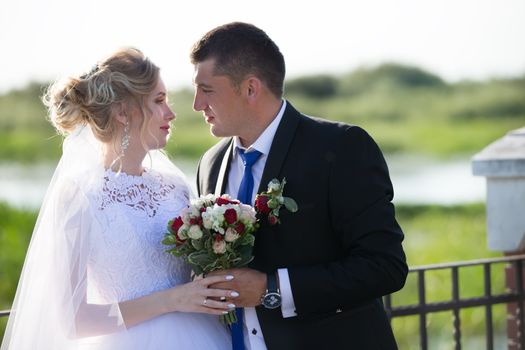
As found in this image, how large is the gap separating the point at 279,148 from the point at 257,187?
188 millimetres

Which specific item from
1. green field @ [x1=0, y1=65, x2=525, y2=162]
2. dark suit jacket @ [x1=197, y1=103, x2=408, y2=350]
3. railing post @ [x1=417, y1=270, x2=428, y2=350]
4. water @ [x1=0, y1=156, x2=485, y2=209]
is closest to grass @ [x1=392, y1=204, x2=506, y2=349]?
water @ [x1=0, y1=156, x2=485, y2=209]

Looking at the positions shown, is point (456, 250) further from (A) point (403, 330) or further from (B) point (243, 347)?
(B) point (243, 347)

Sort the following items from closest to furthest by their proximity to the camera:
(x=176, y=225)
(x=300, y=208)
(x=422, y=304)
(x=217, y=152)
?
(x=176, y=225) < (x=300, y=208) < (x=217, y=152) < (x=422, y=304)

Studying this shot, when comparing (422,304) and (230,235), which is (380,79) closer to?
(422,304)

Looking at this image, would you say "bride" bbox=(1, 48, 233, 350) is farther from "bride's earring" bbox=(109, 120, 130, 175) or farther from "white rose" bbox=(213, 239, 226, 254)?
"white rose" bbox=(213, 239, 226, 254)

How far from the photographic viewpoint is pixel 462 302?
16.6 ft

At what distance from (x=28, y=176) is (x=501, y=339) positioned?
10.3 meters

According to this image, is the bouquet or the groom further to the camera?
the groom

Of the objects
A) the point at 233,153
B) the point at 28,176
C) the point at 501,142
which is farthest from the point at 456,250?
the point at 233,153

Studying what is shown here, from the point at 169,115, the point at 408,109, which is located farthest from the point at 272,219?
the point at 408,109

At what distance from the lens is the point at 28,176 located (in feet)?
58.5

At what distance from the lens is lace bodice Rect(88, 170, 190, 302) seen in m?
3.38

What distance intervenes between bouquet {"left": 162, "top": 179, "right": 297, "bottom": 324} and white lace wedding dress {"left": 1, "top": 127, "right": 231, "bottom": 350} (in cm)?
28

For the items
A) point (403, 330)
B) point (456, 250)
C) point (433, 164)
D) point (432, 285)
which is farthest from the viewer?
point (433, 164)
